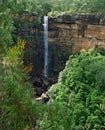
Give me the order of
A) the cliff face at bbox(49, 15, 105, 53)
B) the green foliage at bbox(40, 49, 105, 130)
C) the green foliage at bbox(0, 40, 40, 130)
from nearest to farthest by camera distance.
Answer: the green foliage at bbox(0, 40, 40, 130)
the green foliage at bbox(40, 49, 105, 130)
the cliff face at bbox(49, 15, 105, 53)

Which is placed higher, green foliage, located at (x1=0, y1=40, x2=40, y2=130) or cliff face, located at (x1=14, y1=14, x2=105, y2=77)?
green foliage, located at (x1=0, y1=40, x2=40, y2=130)

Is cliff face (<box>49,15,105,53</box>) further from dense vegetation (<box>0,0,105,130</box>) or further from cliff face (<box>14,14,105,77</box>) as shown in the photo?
dense vegetation (<box>0,0,105,130</box>)

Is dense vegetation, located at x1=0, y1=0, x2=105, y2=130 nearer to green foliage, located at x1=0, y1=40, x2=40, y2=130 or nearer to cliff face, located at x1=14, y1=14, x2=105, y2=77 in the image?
green foliage, located at x1=0, y1=40, x2=40, y2=130

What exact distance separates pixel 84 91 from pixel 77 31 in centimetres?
434

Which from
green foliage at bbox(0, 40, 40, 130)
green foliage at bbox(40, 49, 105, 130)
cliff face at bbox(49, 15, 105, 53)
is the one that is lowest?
green foliage at bbox(40, 49, 105, 130)

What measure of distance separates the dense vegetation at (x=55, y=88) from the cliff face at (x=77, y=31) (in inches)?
17.2

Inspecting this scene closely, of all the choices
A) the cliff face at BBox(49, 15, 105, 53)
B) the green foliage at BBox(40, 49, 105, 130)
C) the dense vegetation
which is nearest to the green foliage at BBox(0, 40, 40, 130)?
the dense vegetation

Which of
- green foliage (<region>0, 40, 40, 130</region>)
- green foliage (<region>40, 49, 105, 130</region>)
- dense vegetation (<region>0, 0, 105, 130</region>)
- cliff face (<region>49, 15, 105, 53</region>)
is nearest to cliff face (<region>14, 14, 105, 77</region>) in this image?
cliff face (<region>49, 15, 105, 53</region>)

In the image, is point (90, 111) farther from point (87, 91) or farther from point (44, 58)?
point (44, 58)

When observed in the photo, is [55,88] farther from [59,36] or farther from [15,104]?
[15,104]

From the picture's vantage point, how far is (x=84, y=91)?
29.9 feet

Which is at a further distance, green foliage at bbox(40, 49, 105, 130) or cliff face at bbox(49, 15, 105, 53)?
cliff face at bbox(49, 15, 105, 53)

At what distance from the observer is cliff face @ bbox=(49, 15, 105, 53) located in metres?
12.8

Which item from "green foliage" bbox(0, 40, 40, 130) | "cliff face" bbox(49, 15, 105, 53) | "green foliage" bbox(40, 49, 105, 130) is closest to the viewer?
"green foliage" bbox(0, 40, 40, 130)
